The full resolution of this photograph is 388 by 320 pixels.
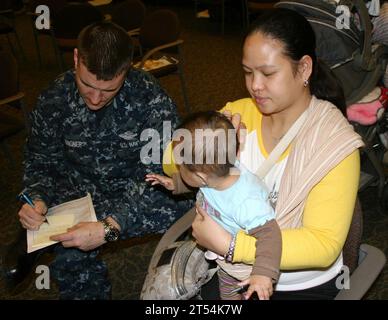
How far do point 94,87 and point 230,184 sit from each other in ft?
2.41

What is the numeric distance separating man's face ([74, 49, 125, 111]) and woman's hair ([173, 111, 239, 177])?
1.74ft

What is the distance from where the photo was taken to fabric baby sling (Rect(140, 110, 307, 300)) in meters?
1.48

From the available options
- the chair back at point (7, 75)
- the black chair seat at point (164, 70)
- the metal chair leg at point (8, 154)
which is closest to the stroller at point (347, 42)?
the black chair seat at point (164, 70)

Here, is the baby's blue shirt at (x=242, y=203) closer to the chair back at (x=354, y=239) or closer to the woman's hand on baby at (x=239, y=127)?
the woman's hand on baby at (x=239, y=127)

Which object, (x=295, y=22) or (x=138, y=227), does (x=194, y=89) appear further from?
(x=295, y=22)

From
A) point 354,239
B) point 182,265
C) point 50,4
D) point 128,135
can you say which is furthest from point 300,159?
point 50,4

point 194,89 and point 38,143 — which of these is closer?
point 38,143

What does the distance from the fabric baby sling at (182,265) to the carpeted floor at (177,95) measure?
104cm

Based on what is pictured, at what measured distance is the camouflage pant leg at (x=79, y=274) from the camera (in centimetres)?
196

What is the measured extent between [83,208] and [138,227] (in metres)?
0.26

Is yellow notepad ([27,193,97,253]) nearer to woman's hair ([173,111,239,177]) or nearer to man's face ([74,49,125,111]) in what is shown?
man's face ([74,49,125,111])

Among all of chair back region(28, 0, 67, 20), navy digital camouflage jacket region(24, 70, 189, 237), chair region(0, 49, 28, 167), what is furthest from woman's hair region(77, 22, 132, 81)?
chair back region(28, 0, 67, 20)

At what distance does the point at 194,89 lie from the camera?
16.8ft

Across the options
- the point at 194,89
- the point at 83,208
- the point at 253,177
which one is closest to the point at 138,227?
the point at 83,208
